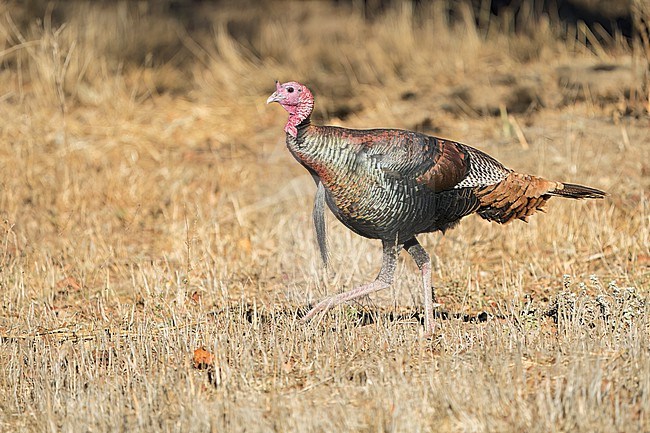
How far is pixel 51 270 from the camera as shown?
244 inches

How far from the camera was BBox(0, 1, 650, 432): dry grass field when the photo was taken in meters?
4.09

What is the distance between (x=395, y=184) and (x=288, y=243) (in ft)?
7.69

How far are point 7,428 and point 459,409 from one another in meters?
1.84

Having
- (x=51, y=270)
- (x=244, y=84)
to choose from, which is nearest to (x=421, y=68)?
(x=244, y=84)

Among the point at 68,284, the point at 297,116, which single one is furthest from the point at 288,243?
the point at 297,116

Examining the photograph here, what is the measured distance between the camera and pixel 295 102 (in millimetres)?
4770

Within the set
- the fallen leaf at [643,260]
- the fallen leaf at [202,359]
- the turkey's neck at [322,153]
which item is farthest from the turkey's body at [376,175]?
the fallen leaf at [643,260]

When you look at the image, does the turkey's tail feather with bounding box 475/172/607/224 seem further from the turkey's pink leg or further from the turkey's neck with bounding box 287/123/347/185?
the turkey's neck with bounding box 287/123/347/185

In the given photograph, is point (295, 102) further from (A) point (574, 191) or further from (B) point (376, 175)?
(A) point (574, 191)

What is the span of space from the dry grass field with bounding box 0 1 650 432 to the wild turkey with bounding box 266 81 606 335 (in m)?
0.45

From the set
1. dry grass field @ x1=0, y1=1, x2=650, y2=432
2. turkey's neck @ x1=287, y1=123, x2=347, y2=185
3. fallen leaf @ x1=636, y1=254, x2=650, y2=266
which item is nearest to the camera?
dry grass field @ x1=0, y1=1, x2=650, y2=432

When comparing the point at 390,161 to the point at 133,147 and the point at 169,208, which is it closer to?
the point at 169,208

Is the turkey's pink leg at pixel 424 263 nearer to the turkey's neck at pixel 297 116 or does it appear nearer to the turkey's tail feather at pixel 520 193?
the turkey's tail feather at pixel 520 193

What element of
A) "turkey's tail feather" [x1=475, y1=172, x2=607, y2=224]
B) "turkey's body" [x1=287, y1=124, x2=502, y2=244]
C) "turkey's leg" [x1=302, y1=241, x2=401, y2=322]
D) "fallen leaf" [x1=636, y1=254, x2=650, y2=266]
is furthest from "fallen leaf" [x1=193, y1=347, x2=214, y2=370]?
"fallen leaf" [x1=636, y1=254, x2=650, y2=266]
